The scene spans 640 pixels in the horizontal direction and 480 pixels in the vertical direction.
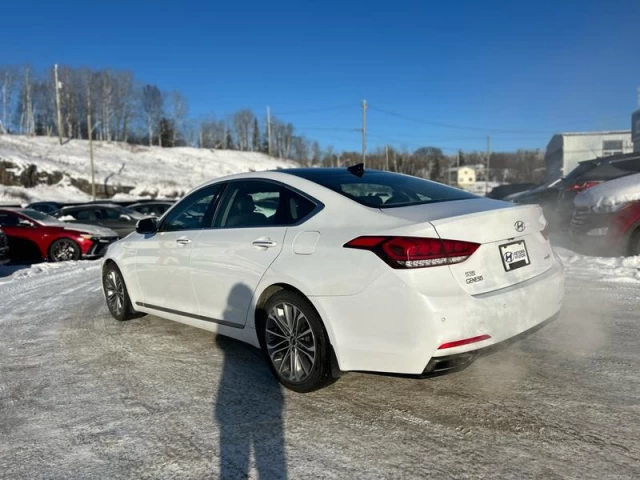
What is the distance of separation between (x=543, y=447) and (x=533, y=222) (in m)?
1.55

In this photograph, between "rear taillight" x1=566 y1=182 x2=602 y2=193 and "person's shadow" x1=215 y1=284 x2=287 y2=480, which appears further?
"rear taillight" x1=566 y1=182 x2=602 y2=193

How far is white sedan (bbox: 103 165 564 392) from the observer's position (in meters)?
2.82

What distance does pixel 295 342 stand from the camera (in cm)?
337

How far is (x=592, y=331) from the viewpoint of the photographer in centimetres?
461

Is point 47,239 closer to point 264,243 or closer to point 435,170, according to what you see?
point 264,243

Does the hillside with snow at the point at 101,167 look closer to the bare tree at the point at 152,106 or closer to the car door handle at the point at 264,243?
the bare tree at the point at 152,106

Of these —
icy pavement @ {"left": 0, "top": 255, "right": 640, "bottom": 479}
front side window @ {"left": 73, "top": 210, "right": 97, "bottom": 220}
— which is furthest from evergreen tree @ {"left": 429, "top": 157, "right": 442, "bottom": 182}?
icy pavement @ {"left": 0, "top": 255, "right": 640, "bottom": 479}

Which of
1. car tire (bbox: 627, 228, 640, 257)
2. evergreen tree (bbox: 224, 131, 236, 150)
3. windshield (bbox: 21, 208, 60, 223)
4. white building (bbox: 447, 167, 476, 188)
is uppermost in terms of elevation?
evergreen tree (bbox: 224, 131, 236, 150)

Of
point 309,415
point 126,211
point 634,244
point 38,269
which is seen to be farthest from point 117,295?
point 126,211

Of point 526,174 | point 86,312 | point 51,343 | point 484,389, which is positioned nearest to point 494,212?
point 484,389

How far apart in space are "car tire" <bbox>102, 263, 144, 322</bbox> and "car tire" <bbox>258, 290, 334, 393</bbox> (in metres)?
2.44

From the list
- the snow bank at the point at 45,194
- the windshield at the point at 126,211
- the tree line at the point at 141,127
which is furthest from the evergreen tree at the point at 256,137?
the windshield at the point at 126,211

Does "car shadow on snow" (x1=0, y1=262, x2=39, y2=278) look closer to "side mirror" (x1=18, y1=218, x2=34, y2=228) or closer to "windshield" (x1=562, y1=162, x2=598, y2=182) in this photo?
"side mirror" (x1=18, y1=218, x2=34, y2=228)

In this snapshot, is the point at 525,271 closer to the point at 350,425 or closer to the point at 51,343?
the point at 350,425
